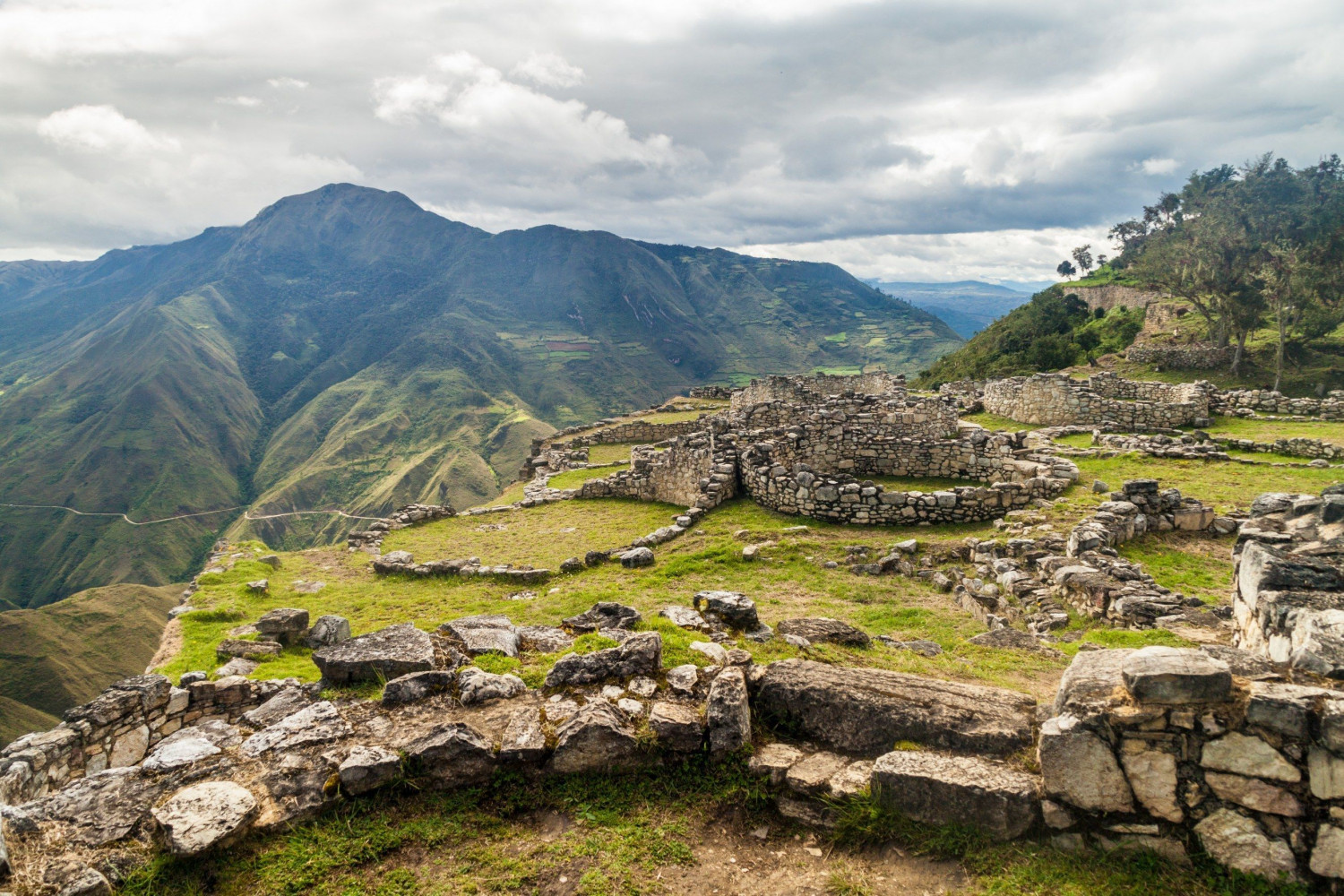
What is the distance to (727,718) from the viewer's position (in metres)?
6.35

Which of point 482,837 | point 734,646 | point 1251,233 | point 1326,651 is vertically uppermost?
point 1251,233

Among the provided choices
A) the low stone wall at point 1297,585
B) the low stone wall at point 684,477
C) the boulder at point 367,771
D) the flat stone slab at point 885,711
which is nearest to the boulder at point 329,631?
the boulder at point 367,771

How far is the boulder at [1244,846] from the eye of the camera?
4.48 m

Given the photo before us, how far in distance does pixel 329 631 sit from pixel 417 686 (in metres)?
4.76

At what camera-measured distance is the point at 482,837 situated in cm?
584

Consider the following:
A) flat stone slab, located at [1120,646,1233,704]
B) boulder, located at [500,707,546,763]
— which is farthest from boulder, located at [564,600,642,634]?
flat stone slab, located at [1120,646,1233,704]

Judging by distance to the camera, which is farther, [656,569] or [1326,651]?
[656,569]

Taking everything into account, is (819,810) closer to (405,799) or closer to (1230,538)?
(405,799)

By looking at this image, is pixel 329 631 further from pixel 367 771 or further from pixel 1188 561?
pixel 1188 561

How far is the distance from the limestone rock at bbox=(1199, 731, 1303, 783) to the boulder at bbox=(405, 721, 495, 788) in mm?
6299

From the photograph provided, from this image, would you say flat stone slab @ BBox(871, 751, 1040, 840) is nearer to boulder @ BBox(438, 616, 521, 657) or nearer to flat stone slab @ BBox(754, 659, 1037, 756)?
flat stone slab @ BBox(754, 659, 1037, 756)

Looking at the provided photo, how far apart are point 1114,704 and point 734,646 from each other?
14.4ft

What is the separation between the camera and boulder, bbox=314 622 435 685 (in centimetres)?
816

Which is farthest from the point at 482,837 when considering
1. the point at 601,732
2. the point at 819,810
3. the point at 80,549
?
the point at 80,549
